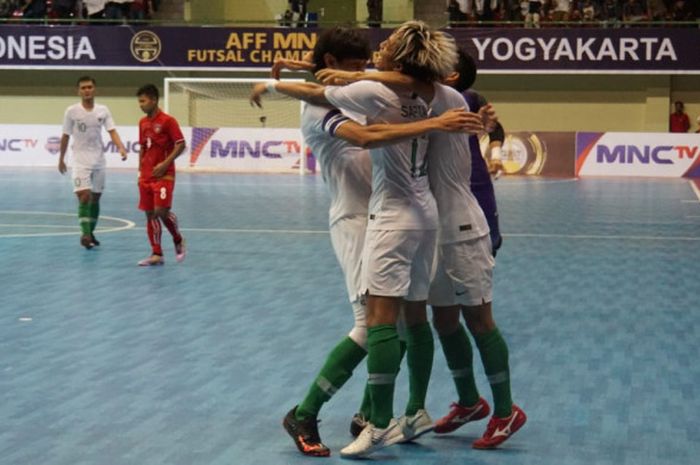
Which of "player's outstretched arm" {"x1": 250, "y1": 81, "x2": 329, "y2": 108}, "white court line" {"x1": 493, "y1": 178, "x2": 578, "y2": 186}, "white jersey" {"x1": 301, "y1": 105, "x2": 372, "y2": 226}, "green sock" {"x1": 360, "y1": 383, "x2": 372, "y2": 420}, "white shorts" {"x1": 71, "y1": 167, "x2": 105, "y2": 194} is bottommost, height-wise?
"white court line" {"x1": 493, "y1": 178, "x2": 578, "y2": 186}

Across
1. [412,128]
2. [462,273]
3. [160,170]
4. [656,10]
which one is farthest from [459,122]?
[656,10]

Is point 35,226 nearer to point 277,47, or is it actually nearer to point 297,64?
point 297,64

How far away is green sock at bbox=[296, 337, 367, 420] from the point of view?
19.4 ft

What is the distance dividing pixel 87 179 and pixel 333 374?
31.5 ft

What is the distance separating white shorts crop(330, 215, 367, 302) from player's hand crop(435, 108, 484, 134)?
2.57ft

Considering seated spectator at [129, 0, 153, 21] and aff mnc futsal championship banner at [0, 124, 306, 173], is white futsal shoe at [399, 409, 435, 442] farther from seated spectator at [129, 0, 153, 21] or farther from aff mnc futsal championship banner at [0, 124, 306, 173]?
seated spectator at [129, 0, 153, 21]

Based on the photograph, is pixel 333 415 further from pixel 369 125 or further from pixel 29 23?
pixel 29 23

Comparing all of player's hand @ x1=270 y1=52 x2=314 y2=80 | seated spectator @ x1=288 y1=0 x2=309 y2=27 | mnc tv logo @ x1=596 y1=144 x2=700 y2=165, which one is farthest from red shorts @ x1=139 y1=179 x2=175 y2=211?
seated spectator @ x1=288 y1=0 x2=309 y2=27

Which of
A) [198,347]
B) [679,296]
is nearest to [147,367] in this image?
[198,347]

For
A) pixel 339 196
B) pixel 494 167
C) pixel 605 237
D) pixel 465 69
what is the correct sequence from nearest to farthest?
1. pixel 339 196
2. pixel 465 69
3. pixel 494 167
4. pixel 605 237

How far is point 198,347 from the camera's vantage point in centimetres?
859

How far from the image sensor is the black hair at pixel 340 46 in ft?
19.1

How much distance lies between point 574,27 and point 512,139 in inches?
147

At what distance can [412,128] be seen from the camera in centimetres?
541
